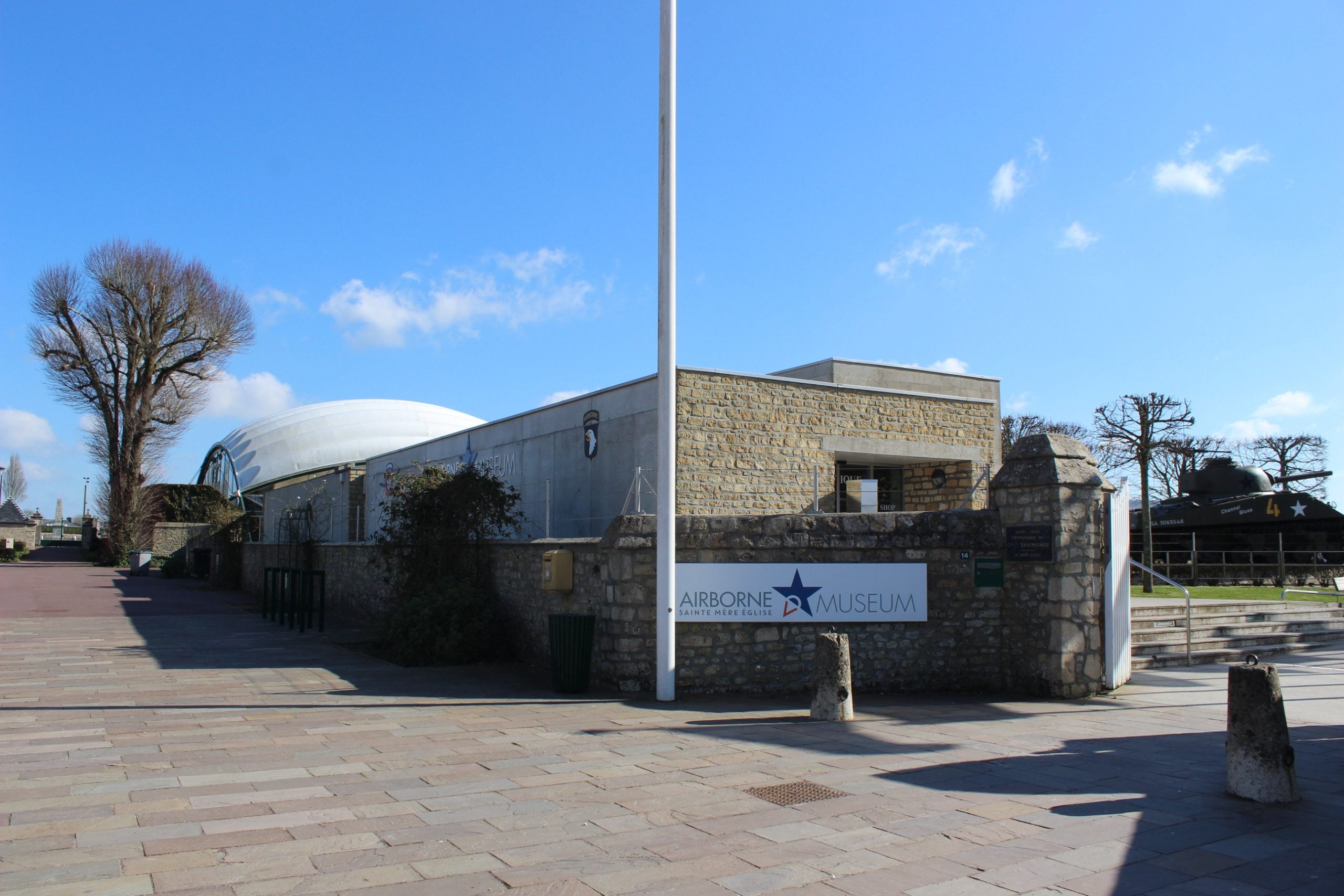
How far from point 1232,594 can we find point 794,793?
56.4ft

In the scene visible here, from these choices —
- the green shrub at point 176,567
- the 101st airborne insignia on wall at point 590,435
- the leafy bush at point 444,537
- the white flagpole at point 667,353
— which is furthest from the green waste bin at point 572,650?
the green shrub at point 176,567

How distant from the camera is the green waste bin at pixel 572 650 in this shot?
10695 millimetres

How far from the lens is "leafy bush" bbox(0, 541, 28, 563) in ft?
169

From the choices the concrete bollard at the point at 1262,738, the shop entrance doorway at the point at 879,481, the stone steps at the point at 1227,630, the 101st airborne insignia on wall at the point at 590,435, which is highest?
the 101st airborne insignia on wall at the point at 590,435

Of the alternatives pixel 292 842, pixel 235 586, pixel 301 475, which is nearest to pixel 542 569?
pixel 292 842

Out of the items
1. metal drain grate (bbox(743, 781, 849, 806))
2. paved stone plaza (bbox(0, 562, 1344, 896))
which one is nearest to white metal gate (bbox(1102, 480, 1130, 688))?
paved stone plaza (bbox(0, 562, 1344, 896))

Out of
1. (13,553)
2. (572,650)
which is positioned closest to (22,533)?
(13,553)

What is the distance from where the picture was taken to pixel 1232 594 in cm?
1969

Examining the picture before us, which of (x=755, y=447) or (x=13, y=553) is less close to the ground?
(x=755, y=447)

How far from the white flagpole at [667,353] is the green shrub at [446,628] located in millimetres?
4104

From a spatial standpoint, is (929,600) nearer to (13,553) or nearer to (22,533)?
(13,553)

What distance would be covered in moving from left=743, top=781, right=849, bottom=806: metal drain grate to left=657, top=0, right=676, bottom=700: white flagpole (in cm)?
369

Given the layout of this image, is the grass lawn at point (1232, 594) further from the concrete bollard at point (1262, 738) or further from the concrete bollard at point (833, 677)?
the concrete bollard at point (1262, 738)

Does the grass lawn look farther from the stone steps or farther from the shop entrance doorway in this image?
the shop entrance doorway
